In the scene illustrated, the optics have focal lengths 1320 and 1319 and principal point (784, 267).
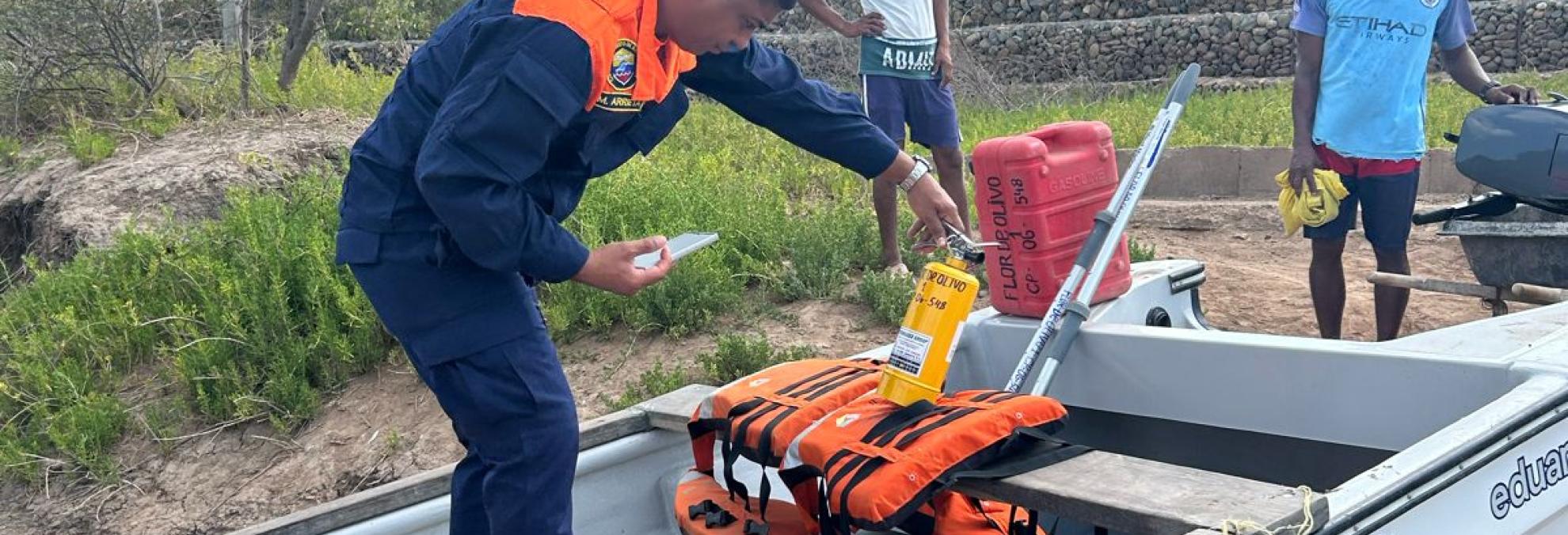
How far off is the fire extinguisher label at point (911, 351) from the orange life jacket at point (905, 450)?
0.24 ft

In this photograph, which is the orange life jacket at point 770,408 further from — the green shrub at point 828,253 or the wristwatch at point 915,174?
the green shrub at point 828,253

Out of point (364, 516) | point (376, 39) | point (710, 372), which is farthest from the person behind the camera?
point (376, 39)

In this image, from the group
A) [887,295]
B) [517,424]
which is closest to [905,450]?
[517,424]

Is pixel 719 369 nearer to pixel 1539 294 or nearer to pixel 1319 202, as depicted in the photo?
pixel 1319 202

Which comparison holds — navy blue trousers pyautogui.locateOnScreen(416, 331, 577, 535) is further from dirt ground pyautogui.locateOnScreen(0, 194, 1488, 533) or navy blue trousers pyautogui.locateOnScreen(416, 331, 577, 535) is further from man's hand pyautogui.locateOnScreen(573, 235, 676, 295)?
dirt ground pyautogui.locateOnScreen(0, 194, 1488, 533)

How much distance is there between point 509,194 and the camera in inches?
81.0

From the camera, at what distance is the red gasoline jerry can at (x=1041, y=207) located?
A: 354cm

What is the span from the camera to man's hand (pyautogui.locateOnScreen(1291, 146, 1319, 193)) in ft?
14.3

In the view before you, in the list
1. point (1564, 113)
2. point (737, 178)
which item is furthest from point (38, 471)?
point (1564, 113)

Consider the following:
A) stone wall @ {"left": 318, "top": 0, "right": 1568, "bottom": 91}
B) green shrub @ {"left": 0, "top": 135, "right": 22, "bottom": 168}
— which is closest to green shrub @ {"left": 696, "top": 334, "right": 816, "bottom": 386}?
green shrub @ {"left": 0, "top": 135, "right": 22, "bottom": 168}

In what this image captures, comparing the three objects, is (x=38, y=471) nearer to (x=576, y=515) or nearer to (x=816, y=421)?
(x=576, y=515)

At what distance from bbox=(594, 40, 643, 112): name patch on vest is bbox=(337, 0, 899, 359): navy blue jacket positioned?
3 centimetres

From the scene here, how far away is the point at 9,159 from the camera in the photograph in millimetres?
8336

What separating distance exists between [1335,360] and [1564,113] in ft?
4.97
